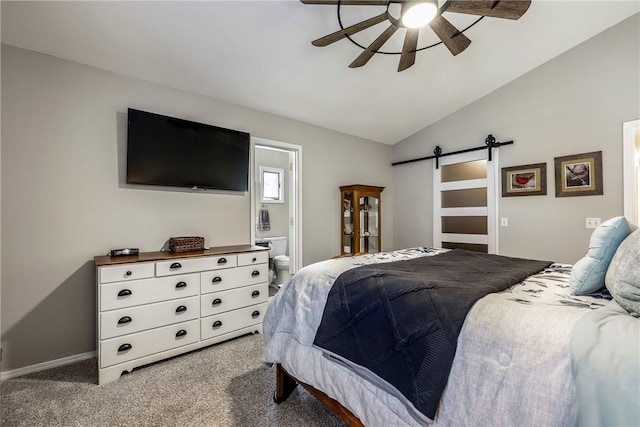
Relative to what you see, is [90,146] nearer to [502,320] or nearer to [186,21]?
[186,21]

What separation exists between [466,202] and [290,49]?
10.1ft

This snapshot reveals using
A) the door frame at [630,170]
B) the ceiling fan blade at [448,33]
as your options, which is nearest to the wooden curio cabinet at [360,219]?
the ceiling fan blade at [448,33]

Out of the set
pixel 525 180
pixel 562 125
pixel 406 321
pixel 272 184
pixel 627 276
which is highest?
pixel 562 125

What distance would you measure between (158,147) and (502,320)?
280 centimetres

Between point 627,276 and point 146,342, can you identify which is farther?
point 146,342

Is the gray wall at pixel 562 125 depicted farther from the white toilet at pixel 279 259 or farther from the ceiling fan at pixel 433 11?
the white toilet at pixel 279 259

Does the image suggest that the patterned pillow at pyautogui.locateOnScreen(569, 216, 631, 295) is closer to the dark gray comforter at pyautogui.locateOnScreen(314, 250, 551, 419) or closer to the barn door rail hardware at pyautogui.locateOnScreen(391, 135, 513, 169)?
the dark gray comforter at pyautogui.locateOnScreen(314, 250, 551, 419)

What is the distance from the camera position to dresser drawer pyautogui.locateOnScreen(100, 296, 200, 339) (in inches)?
80.5

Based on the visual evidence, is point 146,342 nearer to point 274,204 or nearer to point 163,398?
point 163,398

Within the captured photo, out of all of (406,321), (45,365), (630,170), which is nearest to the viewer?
(406,321)

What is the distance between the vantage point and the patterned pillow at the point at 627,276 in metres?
0.94

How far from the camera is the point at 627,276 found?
977 millimetres

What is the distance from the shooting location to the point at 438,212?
4.33 metres

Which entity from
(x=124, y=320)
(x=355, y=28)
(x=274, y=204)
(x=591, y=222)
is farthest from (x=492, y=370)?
(x=274, y=204)
